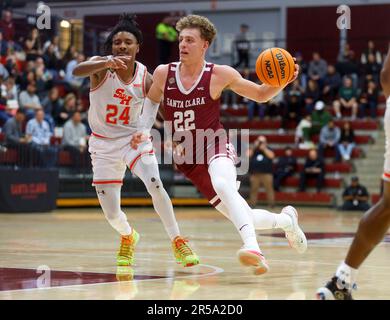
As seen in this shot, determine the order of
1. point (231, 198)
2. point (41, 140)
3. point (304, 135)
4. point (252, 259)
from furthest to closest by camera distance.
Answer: point (304, 135) → point (41, 140) → point (231, 198) → point (252, 259)

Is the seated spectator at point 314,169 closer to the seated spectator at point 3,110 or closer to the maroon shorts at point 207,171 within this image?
the seated spectator at point 3,110

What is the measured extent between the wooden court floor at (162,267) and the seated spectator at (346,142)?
9.71 m

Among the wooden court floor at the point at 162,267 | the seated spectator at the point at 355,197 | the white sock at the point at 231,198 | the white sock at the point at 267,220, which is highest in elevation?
the white sock at the point at 231,198

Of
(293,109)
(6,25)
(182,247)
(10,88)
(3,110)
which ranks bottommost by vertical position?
(182,247)

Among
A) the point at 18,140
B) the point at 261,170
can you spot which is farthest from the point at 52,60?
the point at 261,170

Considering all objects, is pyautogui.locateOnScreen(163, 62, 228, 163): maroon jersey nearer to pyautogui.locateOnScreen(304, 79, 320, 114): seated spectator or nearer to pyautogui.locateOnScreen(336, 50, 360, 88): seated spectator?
pyautogui.locateOnScreen(304, 79, 320, 114): seated spectator

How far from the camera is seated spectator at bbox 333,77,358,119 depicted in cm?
2600

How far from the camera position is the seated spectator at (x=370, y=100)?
84.7 ft

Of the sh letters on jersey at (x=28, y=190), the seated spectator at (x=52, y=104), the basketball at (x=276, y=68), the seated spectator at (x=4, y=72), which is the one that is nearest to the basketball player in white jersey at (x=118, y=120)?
the basketball at (x=276, y=68)

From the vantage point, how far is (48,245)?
11.3 metres

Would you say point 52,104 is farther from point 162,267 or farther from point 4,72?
point 162,267

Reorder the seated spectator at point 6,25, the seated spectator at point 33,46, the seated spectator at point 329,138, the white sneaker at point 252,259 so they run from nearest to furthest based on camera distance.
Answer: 1. the white sneaker at point 252,259
2. the seated spectator at point 6,25
3. the seated spectator at point 33,46
4. the seated spectator at point 329,138

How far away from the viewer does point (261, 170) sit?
23.7 m

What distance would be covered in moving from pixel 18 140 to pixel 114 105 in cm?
1159
